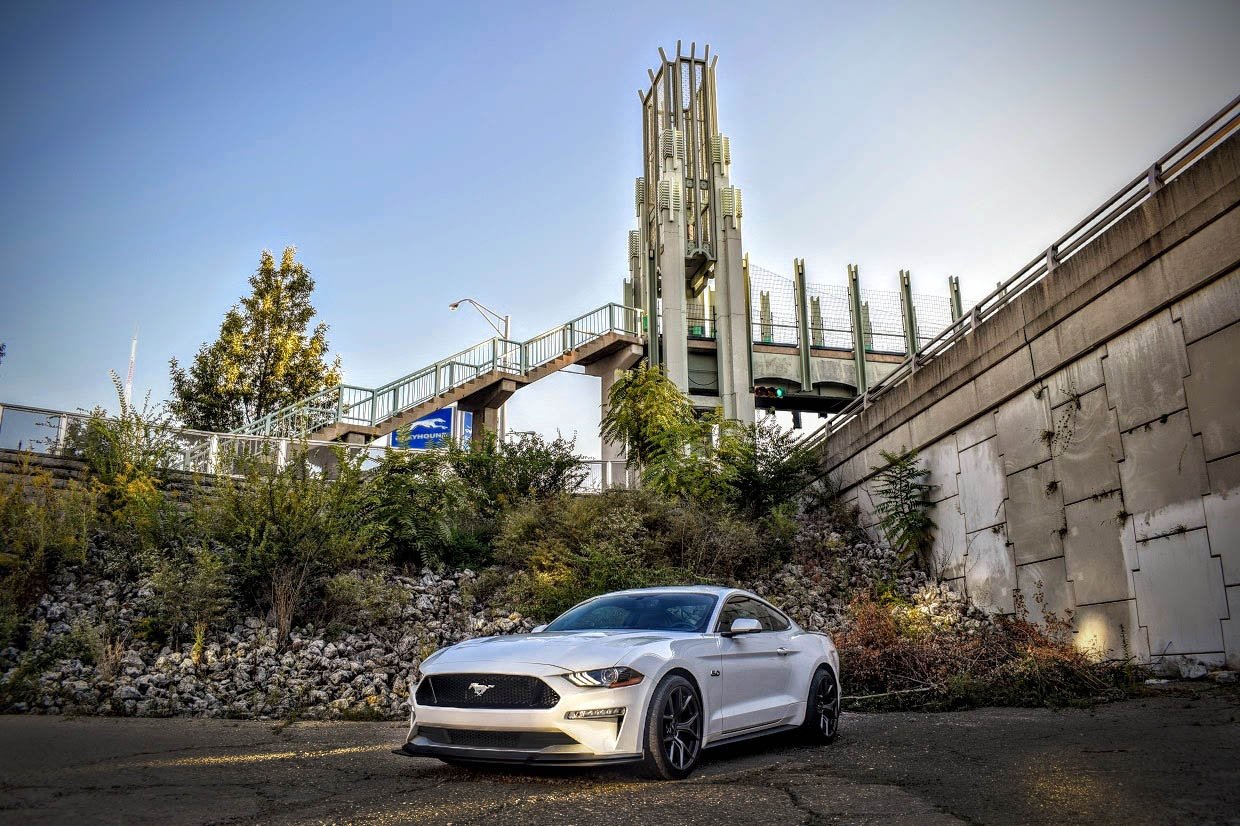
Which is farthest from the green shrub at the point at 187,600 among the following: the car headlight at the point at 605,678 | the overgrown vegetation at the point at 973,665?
the overgrown vegetation at the point at 973,665

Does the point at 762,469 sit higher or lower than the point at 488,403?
lower

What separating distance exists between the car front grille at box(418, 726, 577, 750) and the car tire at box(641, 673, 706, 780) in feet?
1.76

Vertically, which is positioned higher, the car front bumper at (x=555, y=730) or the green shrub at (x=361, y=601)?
the green shrub at (x=361, y=601)

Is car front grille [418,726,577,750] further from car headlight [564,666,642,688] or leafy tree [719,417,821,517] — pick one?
leafy tree [719,417,821,517]

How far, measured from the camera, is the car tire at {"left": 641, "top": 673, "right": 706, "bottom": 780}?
5863 mm

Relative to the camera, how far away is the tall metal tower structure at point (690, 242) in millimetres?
35562

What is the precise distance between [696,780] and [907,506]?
456 inches

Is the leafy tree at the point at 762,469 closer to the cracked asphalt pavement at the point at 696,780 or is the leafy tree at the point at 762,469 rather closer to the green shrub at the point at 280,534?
the green shrub at the point at 280,534

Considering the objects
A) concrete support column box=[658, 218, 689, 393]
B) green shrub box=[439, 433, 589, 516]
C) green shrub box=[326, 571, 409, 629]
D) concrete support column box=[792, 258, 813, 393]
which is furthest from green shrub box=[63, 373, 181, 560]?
concrete support column box=[792, 258, 813, 393]

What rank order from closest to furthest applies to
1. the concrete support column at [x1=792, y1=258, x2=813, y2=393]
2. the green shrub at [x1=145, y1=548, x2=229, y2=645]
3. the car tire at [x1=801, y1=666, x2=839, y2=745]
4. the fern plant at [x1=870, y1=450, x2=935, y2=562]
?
the car tire at [x1=801, y1=666, x2=839, y2=745] → the green shrub at [x1=145, y1=548, x2=229, y2=645] → the fern plant at [x1=870, y1=450, x2=935, y2=562] → the concrete support column at [x1=792, y1=258, x2=813, y2=393]

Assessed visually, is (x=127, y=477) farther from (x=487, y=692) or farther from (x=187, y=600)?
(x=487, y=692)

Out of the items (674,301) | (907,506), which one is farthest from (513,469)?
(674,301)

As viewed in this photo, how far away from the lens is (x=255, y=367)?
2778cm

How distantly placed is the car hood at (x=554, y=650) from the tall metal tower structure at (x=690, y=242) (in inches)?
1087
